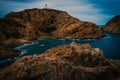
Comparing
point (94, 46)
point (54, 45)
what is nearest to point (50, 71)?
point (94, 46)

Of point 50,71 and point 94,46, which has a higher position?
point 50,71

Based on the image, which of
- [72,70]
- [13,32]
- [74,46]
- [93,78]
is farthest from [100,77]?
[13,32]

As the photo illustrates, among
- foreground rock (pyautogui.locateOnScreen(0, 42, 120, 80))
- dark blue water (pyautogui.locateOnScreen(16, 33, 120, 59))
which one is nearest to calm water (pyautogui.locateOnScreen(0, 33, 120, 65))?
dark blue water (pyautogui.locateOnScreen(16, 33, 120, 59))

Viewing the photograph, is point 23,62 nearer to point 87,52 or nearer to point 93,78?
point 93,78

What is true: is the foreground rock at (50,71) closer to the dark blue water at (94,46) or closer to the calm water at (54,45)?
the calm water at (54,45)

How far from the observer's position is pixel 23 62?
4481cm

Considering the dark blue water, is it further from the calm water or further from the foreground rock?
the foreground rock

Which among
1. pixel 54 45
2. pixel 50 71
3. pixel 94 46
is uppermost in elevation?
pixel 50 71

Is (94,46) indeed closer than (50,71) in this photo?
No

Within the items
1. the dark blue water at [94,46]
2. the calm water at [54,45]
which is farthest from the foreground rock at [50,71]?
the dark blue water at [94,46]

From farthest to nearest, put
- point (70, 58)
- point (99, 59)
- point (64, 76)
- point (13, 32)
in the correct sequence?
point (13, 32), point (99, 59), point (70, 58), point (64, 76)

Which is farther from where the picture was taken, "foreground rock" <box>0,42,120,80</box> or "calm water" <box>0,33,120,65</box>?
"calm water" <box>0,33,120,65</box>

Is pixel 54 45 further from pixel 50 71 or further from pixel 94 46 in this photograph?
pixel 50 71

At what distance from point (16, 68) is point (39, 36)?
483 ft
